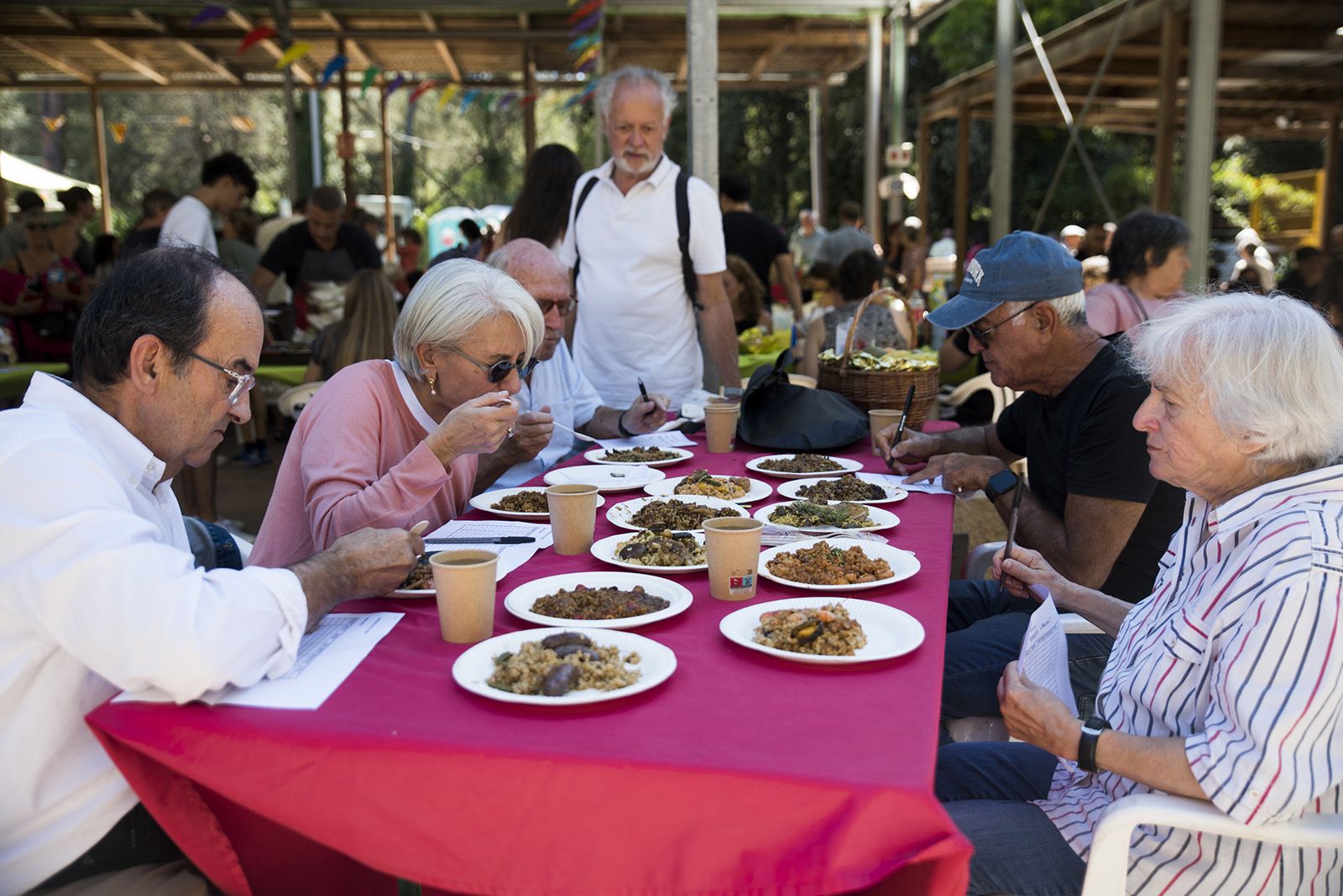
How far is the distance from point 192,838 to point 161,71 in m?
16.4

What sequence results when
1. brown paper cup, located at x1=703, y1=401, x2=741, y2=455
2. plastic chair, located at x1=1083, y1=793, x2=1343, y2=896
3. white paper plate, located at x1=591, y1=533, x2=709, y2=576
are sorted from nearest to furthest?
plastic chair, located at x1=1083, y1=793, x2=1343, y2=896 → white paper plate, located at x1=591, y1=533, x2=709, y2=576 → brown paper cup, located at x1=703, y1=401, x2=741, y2=455

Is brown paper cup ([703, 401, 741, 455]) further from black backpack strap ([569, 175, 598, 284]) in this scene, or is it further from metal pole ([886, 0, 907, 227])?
metal pole ([886, 0, 907, 227])

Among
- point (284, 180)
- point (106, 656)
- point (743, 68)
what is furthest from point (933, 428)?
point (284, 180)

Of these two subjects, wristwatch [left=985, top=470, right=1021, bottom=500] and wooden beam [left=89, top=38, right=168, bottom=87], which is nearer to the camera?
wristwatch [left=985, top=470, right=1021, bottom=500]

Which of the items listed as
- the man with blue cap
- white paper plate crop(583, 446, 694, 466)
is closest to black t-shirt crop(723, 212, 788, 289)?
white paper plate crop(583, 446, 694, 466)

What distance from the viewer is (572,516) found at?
7.81ft

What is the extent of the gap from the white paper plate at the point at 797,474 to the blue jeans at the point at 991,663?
2.00ft

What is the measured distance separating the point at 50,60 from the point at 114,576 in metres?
15.5

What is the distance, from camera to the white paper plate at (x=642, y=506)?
2.65 metres

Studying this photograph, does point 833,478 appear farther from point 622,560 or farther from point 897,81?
point 897,81

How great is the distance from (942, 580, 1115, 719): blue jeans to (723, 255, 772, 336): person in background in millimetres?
4464

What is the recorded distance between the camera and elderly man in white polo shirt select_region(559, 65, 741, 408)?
467cm

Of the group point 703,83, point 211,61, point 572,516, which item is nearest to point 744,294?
A: point 703,83

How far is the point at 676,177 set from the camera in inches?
187
